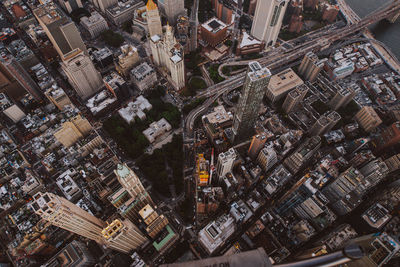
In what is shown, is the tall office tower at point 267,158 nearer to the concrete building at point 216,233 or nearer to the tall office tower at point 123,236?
the concrete building at point 216,233

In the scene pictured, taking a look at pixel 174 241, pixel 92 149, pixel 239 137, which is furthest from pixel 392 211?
pixel 92 149

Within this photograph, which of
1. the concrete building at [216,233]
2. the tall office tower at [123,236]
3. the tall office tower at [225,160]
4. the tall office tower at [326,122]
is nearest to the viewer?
the tall office tower at [123,236]

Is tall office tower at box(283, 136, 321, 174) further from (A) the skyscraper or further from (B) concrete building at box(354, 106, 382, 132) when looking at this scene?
(A) the skyscraper

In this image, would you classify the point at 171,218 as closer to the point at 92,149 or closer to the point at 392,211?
the point at 92,149

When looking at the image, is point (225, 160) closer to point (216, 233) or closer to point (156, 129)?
point (216, 233)

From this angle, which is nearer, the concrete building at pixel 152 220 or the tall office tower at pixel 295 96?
the concrete building at pixel 152 220

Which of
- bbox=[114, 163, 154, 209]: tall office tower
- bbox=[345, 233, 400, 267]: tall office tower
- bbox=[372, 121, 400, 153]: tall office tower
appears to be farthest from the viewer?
bbox=[372, 121, 400, 153]: tall office tower

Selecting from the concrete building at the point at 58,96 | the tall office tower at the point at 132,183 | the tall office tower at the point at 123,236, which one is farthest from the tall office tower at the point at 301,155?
the concrete building at the point at 58,96

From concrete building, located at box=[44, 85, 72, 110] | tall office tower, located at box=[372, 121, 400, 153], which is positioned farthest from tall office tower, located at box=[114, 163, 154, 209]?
tall office tower, located at box=[372, 121, 400, 153]
